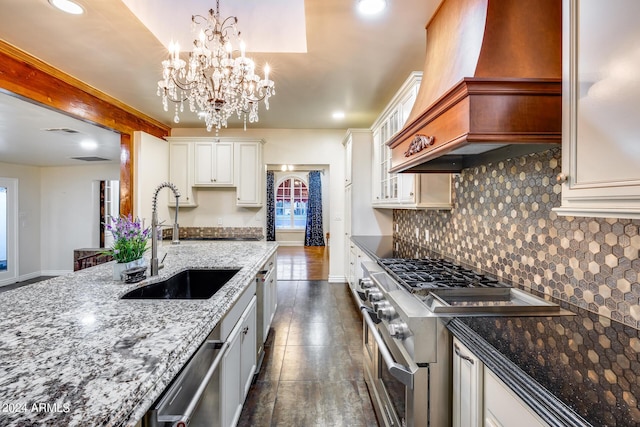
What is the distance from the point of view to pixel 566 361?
2.64 ft

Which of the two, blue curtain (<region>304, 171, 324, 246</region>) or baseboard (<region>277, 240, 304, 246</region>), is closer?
blue curtain (<region>304, 171, 324, 246</region>)

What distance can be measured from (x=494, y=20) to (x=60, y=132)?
16.7 feet

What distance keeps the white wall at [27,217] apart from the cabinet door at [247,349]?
6.83m

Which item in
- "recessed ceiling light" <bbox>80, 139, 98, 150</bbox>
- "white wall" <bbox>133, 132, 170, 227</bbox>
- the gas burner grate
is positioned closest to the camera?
the gas burner grate

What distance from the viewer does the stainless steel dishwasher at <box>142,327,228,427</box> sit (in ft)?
2.60

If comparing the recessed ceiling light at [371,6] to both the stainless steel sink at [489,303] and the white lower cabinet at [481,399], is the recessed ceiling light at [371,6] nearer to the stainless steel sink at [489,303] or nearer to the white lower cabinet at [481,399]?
the stainless steel sink at [489,303]

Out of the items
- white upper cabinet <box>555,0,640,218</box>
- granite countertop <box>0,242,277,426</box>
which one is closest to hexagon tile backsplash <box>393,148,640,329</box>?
white upper cabinet <box>555,0,640,218</box>

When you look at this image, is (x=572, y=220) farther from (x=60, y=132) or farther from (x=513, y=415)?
(x=60, y=132)

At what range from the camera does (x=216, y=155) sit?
4.63 metres

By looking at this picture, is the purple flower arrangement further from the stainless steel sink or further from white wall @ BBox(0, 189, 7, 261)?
white wall @ BBox(0, 189, 7, 261)

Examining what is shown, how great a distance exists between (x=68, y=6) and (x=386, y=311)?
268 cm

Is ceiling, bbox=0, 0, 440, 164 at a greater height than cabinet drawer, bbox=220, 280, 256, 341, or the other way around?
ceiling, bbox=0, 0, 440, 164

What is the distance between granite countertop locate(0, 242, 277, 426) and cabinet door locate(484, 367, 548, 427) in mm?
891

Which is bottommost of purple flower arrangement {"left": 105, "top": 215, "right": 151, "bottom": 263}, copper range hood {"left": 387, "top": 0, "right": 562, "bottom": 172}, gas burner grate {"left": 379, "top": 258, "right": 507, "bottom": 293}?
gas burner grate {"left": 379, "top": 258, "right": 507, "bottom": 293}
